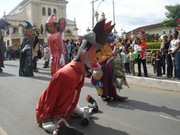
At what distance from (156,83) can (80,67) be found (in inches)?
192

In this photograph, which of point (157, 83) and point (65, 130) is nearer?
point (65, 130)

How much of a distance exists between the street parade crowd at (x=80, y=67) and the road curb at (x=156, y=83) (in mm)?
1584

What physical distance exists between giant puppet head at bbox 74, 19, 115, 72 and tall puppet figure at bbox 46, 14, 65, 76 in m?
3.34

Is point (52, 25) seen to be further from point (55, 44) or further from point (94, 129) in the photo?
point (94, 129)

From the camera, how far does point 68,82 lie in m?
4.19

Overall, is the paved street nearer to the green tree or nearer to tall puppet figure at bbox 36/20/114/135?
tall puppet figure at bbox 36/20/114/135

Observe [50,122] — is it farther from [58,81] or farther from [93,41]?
[93,41]

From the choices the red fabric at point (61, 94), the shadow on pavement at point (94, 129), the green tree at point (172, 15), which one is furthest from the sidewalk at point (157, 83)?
the green tree at point (172, 15)

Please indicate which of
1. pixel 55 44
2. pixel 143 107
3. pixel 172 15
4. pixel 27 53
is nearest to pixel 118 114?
pixel 143 107

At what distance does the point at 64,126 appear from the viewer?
3.84m

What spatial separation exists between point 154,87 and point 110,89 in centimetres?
271

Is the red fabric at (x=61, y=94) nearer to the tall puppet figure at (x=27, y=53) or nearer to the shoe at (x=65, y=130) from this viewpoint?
the shoe at (x=65, y=130)

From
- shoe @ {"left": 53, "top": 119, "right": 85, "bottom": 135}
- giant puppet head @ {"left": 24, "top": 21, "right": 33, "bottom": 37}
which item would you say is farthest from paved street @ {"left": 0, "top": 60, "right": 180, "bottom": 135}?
giant puppet head @ {"left": 24, "top": 21, "right": 33, "bottom": 37}

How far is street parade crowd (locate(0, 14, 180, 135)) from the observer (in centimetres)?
426
